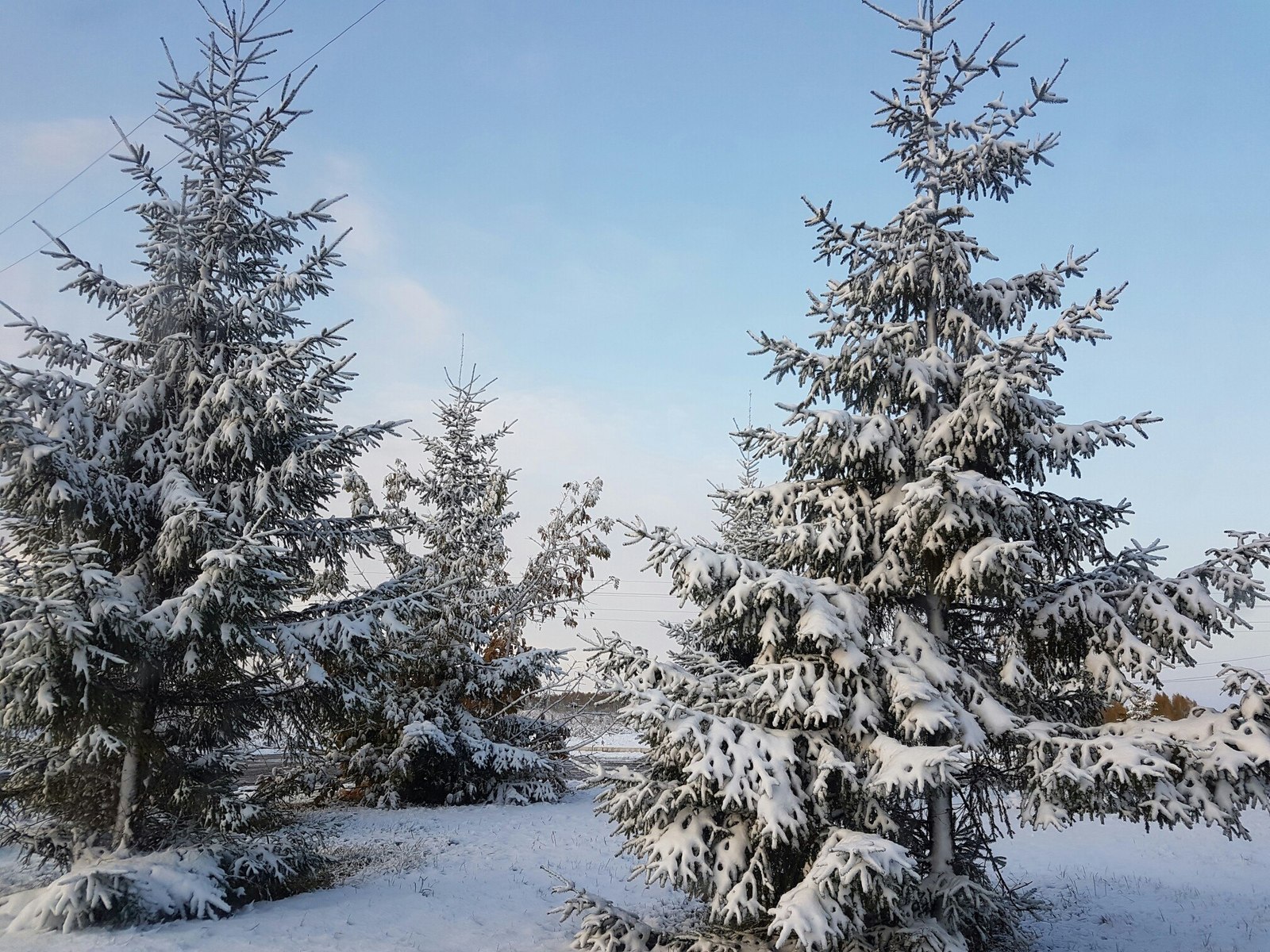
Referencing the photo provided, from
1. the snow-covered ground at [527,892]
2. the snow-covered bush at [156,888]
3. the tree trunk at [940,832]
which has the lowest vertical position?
the snow-covered ground at [527,892]

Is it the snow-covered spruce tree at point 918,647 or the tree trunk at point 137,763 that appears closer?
the snow-covered spruce tree at point 918,647

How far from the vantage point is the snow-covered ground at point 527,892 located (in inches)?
322

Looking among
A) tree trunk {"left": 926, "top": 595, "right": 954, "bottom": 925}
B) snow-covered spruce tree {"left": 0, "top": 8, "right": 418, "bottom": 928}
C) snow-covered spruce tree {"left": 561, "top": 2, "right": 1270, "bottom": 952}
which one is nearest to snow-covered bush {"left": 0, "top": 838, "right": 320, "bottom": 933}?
snow-covered spruce tree {"left": 0, "top": 8, "right": 418, "bottom": 928}

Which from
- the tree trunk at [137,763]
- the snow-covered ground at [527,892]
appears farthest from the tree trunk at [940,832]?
the tree trunk at [137,763]

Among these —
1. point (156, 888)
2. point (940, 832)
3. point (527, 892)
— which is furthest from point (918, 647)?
point (156, 888)

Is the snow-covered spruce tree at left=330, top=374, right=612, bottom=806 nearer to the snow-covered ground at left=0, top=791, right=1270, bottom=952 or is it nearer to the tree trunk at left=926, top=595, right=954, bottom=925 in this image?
the snow-covered ground at left=0, top=791, right=1270, bottom=952

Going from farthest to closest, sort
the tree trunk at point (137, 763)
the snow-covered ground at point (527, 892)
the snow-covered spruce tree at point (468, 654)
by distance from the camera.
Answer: the snow-covered spruce tree at point (468, 654) < the tree trunk at point (137, 763) < the snow-covered ground at point (527, 892)

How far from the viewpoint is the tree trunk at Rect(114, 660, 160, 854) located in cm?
905

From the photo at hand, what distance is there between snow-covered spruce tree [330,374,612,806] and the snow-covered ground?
151 centimetres

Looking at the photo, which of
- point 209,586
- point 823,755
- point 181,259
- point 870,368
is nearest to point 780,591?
point 823,755

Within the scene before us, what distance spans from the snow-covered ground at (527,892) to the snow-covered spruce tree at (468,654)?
1509 mm

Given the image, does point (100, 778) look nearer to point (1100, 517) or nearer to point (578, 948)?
point (578, 948)

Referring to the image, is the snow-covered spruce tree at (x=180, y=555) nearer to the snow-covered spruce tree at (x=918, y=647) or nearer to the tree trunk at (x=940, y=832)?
the snow-covered spruce tree at (x=918, y=647)

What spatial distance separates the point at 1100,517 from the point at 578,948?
706 cm
